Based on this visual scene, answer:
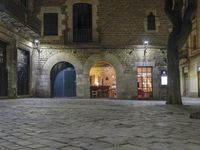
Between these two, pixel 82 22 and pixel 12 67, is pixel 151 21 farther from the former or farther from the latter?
pixel 12 67

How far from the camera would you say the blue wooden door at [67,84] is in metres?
25.1

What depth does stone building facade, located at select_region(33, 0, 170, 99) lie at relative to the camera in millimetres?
23062

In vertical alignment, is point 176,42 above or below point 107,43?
below

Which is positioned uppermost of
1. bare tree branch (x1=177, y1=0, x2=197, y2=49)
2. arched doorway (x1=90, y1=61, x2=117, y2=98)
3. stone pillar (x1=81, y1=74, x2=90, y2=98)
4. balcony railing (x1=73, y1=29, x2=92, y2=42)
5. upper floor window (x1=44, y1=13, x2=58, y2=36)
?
upper floor window (x1=44, y1=13, x2=58, y2=36)

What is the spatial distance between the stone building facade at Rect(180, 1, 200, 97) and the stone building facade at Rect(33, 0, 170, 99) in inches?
185

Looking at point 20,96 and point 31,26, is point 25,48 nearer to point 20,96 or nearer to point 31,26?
point 31,26

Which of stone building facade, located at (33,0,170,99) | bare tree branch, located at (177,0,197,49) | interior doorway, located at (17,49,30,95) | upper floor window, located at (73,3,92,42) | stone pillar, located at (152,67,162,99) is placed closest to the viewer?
bare tree branch, located at (177,0,197,49)

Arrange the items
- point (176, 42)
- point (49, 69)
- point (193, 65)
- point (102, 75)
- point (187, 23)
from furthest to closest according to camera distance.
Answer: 1. point (102, 75)
2. point (193, 65)
3. point (49, 69)
4. point (176, 42)
5. point (187, 23)

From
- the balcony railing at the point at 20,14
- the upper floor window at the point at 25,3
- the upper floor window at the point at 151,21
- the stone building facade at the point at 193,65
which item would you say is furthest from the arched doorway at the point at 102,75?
the upper floor window at the point at 25,3

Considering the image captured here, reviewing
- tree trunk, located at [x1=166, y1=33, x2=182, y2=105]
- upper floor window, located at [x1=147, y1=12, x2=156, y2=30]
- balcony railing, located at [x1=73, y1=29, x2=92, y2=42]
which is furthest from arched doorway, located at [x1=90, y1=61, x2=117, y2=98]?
tree trunk, located at [x1=166, y1=33, x2=182, y2=105]

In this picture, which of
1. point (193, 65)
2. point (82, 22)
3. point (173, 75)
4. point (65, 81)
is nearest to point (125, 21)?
point (82, 22)

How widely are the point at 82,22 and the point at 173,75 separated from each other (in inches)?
460

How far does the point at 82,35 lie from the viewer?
23.4 meters

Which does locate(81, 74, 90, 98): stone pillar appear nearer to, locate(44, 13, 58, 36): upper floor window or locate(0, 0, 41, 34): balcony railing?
locate(44, 13, 58, 36): upper floor window
